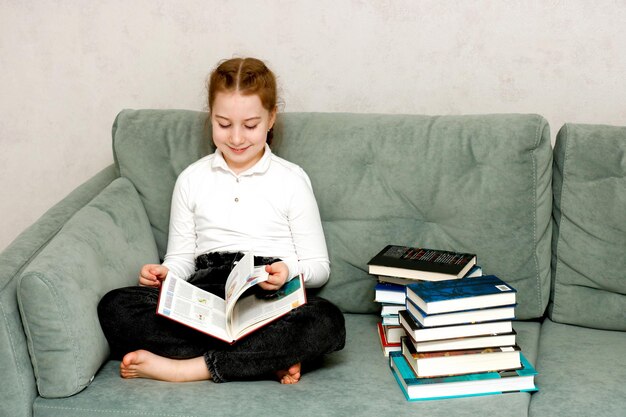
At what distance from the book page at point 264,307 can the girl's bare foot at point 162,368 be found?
4.6 inches

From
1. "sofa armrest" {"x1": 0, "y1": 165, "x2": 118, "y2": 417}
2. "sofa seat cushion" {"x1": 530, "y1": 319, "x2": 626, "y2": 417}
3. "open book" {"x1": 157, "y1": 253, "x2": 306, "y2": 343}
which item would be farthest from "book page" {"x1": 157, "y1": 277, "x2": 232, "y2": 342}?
"sofa seat cushion" {"x1": 530, "y1": 319, "x2": 626, "y2": 417}

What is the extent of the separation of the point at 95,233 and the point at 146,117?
1.50 ft

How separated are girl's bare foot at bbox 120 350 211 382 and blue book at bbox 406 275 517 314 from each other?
50 centimetres

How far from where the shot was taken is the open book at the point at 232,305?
1.65 metres

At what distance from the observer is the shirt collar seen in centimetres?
201

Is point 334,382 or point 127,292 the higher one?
point 127,292

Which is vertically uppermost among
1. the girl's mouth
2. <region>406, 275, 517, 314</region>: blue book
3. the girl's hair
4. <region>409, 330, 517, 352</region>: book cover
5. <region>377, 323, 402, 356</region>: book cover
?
the girl's hair

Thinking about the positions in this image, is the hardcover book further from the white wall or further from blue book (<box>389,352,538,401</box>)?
the white wall

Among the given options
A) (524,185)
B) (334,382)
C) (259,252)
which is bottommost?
(334,382)

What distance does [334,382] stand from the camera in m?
1.67

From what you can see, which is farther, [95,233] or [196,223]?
[196,223]

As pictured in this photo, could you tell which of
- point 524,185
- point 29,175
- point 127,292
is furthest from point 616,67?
point 29,175

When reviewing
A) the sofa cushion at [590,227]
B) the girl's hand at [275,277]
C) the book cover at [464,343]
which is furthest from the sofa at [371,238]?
the girl's hand at [275,277]

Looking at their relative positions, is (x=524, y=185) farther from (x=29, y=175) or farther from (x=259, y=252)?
(x=29, y=175)
